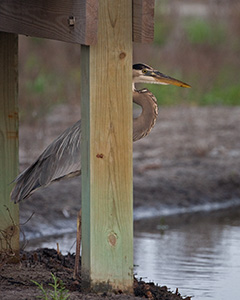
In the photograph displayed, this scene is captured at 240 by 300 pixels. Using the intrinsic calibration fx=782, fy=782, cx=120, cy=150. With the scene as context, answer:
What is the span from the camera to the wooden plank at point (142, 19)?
433 cm

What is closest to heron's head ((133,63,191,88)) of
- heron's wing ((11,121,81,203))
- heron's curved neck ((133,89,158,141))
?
heron's curved neck ((133,89,158,141))

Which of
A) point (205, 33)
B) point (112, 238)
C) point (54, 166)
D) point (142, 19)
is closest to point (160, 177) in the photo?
point (54, 166)

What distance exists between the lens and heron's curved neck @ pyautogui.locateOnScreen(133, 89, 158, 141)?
5.77m

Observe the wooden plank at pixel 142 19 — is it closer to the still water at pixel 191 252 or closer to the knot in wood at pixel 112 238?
the knot in wood at pixel 112 238

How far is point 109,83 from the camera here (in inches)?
170

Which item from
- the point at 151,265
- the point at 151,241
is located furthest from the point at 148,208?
the point at 151,265

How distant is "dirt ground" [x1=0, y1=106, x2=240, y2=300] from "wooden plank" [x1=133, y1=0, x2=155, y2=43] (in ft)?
5.01

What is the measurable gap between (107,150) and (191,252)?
3042mm

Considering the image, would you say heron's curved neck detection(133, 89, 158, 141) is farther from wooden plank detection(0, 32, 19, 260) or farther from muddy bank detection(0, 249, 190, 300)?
muddy bank detection(0, 249, 190, 300)

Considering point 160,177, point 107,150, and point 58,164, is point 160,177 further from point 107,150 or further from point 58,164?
point 107,150

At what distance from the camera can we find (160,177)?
9.50m

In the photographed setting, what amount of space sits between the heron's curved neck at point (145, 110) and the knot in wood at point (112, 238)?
1.60 meters

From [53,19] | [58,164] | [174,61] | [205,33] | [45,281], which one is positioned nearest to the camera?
[53,19]

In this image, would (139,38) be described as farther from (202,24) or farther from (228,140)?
(202,24)
